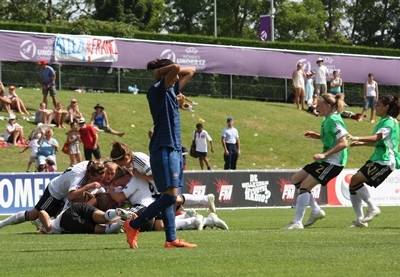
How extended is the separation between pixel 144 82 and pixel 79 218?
1004 inches

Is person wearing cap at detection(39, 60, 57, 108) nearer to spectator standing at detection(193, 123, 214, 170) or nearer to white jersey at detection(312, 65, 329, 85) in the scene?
spectator standing at detection(193, 123, 214, 170)

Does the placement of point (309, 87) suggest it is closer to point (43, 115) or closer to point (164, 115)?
point (43, 115)

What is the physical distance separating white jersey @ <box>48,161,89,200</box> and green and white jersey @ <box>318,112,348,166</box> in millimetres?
3344

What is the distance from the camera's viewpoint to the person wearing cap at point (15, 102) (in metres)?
31.7

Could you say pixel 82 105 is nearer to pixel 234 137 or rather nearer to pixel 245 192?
pixel 234 137

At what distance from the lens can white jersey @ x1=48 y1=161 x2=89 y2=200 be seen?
43.3ft

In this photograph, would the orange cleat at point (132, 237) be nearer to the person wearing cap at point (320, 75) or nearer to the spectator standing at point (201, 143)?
the spectator standing at point (201, 143)

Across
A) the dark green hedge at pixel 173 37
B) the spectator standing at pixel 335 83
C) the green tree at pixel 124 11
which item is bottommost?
the spectator standing at pixel 335 83

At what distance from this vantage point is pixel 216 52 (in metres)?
39.0

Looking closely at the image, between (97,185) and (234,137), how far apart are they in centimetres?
1678

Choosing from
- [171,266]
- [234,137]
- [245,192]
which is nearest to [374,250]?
[171,266]

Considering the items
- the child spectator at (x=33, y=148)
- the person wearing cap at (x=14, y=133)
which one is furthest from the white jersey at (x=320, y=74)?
the child spectator at (x=33, y=148)

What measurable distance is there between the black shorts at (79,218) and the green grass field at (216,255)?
59cm

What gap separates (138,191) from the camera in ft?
43.7
